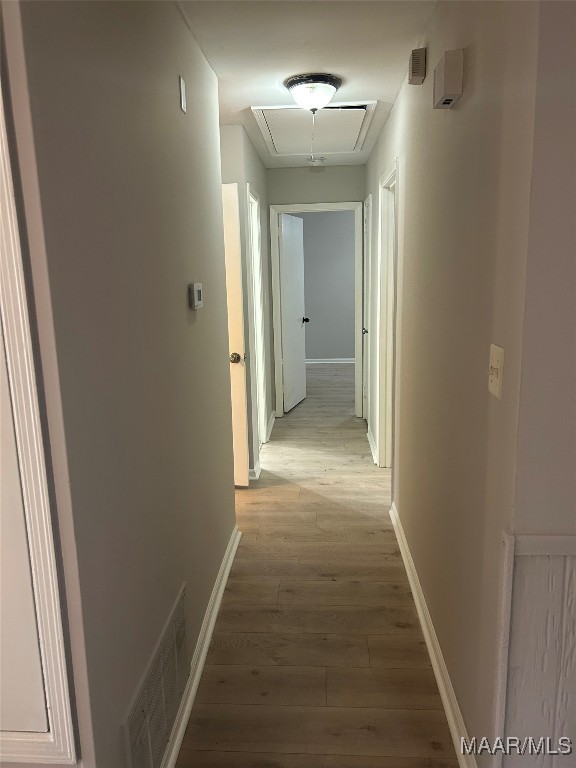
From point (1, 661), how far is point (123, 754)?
0.42 metres

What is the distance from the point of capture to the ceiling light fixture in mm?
2648

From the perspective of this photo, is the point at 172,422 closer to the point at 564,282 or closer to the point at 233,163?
the point at 564,282

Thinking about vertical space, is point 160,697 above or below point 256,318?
below

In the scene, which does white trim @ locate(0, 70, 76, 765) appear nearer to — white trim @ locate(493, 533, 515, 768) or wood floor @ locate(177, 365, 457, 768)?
wood floor @ locate(177, 365, 457, 768)

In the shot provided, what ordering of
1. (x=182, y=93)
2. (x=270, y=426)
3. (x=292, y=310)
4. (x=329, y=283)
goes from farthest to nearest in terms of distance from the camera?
(x=329, y=283)
(x=292, y=310)
(x=270, y=426)
(x=182, y=93)

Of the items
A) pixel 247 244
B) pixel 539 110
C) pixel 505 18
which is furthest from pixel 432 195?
pixel 247 244

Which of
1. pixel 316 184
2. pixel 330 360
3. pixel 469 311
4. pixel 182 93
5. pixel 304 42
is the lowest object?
pixel 330 360

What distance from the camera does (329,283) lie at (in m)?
7.84

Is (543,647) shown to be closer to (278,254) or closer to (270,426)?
(270,426)

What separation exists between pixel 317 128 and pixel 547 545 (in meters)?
3.17

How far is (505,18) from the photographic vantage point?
4.18 ft

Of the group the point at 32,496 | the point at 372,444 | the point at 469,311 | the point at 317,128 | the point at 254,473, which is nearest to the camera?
the point at 32,496

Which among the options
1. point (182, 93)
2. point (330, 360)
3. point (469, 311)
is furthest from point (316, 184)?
point (469, 311)

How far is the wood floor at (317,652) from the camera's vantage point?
70.6 inches
